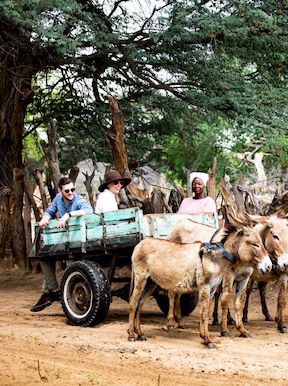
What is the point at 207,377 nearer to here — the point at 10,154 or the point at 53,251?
the point at 53,251

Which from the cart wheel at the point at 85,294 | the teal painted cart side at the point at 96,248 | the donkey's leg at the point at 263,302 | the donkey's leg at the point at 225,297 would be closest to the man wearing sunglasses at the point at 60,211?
the teal painted cart side at the point at 96,248

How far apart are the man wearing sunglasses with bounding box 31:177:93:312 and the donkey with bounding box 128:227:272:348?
1.63 metres

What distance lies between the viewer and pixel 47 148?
15398 millimetres

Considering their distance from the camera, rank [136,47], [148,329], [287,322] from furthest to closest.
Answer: [136,47], [287,322], [148,329]

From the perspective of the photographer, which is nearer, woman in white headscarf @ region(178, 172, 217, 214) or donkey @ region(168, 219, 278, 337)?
donkey @ region(168, 219, 278, 337)

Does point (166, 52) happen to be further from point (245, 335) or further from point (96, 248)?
point (245, 335)

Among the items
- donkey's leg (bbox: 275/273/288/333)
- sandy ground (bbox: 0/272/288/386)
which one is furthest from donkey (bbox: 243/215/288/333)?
sandy ground (bbox: 0/272/288/386)

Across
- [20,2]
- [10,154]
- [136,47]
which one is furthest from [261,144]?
[20,2]

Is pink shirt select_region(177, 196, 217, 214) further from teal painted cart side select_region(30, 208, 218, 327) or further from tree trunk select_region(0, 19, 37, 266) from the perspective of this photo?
tree trunk select_region(0, 19, 37, 266)

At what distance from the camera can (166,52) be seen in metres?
13.8

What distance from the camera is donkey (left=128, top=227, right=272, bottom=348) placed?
334 inches

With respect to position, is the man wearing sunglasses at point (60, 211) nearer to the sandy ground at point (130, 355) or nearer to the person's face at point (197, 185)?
the sandy ground at point (130, 355)

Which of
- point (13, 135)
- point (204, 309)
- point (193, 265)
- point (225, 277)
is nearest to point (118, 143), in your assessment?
point (13, 135)

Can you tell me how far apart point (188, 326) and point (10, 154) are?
8410 millimetres
